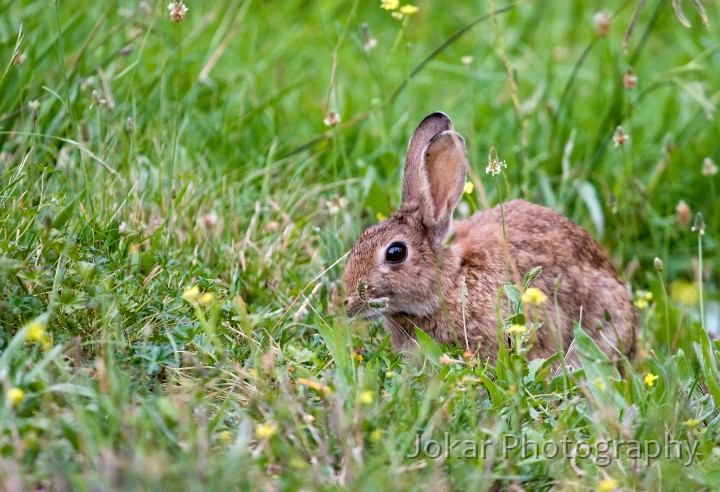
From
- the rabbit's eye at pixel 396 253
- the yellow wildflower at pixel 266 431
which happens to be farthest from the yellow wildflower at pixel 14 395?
the rabbit's eye at pixel 396 253

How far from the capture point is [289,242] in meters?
5.38

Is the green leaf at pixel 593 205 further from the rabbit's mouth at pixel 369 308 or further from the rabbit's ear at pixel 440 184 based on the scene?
the rabbit's mouth at pixel 369 308

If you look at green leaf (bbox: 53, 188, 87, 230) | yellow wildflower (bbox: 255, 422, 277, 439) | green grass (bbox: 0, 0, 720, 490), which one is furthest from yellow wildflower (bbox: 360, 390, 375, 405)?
green leaf (bbox: 53, 188, 87, 230)

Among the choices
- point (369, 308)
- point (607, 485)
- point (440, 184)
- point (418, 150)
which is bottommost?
point (607, 485)

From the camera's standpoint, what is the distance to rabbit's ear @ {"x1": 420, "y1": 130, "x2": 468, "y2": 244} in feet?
16.4

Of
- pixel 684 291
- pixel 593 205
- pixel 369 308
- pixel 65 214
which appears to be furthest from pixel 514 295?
pixel 684 291

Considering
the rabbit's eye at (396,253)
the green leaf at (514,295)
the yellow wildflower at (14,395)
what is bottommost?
the yellow wildflower at (14,395)

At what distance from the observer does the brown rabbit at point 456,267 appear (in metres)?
4.88

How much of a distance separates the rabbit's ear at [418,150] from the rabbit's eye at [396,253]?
0.96 ft

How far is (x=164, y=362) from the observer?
382cm

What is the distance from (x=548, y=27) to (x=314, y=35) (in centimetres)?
199

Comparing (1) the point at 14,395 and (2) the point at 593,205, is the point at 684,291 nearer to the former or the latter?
(2) the point at 593,205

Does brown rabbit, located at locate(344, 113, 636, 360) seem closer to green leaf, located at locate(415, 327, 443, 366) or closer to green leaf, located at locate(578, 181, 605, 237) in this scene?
green leaf, located at locate(415, 327, 443, 366)

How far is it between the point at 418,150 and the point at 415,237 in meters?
0.46
